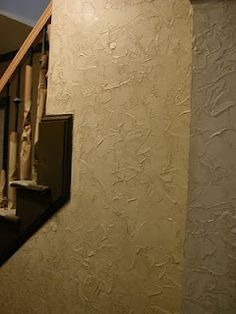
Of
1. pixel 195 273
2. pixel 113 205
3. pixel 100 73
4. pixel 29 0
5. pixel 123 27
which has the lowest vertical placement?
pixel 195 273

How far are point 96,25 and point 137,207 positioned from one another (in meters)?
0.77

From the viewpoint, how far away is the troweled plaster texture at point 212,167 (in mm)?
858

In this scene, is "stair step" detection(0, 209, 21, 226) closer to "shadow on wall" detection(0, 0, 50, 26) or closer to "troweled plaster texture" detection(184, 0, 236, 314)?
"troweled plaster texture" detection(184, 0, 236, 314)

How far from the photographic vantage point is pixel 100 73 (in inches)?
54.4

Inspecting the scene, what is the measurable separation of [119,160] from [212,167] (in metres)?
0.48

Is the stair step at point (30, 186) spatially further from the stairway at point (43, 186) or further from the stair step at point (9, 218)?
the stair step at point (9, 218)

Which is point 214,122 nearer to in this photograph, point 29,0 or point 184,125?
point 184,125

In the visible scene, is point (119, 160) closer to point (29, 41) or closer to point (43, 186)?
point (43, 186)

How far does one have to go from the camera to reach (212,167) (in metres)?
0.89

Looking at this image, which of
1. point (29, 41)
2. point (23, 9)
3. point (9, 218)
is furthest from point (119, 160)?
point (23, 9)

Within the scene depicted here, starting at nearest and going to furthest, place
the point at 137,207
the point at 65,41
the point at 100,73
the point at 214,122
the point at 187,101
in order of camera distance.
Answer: the point at 214,122
the point at 187,101
the point at 137,207
the point at 100,73
the point at 65,41

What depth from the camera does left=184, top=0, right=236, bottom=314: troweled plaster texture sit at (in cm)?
86

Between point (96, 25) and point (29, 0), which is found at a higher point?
point (29, 0)

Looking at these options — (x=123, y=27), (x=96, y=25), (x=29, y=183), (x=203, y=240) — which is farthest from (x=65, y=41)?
(x=203, y=240)
